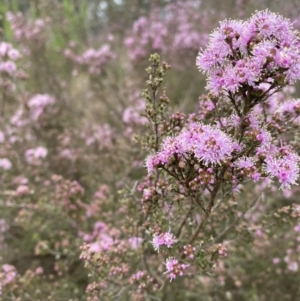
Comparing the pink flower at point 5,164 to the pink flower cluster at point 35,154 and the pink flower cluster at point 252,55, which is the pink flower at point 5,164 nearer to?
the pink flower cluster at point 35,154

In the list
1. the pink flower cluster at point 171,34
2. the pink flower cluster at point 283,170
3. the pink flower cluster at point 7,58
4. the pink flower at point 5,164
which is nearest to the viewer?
the pink flower cluster at point 283,170

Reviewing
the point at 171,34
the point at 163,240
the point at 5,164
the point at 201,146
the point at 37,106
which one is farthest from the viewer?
the point at 171,34

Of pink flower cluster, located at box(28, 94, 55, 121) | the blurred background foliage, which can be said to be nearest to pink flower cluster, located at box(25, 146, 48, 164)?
the blurred background foliage

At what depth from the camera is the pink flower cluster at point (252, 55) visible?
1.87 meters

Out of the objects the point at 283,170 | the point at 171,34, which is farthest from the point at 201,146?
the point at 171,34

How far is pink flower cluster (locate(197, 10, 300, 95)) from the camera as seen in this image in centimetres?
187

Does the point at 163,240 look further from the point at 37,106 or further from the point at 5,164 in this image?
the point at 37,106

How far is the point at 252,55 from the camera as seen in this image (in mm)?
1976

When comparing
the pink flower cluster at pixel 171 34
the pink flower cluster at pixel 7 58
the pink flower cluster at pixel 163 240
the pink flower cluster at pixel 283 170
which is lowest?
the pink flower cluster at pixel 283 170

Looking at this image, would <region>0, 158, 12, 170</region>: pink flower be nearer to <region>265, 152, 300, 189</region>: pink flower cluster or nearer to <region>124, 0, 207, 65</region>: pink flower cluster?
<region>124, 0, 207, 65</region>: pink flower cluster

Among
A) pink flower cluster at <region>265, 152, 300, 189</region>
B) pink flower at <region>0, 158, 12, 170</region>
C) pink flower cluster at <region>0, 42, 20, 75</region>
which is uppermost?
pink flower cluster at <region>0, 42, 20, 75</region>

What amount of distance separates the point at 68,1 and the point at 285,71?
7543mm

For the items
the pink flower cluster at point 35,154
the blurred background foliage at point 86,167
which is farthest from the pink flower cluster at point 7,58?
the pink flower cluster at point 35,154

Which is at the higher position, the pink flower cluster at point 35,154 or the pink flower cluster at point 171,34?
the pink flower cluster at point 171,34
